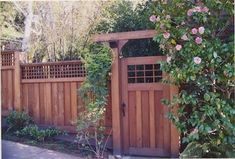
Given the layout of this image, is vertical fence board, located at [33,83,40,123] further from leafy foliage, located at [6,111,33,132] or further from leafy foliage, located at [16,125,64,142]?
leafy foliage, located at [16,125,64,142]

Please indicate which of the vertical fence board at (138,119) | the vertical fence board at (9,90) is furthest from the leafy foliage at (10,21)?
the vertical fence board at (138,119)

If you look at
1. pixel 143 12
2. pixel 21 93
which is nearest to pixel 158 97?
pixel 143 12

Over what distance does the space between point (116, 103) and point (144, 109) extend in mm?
515

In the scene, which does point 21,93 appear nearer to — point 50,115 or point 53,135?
point 50,115

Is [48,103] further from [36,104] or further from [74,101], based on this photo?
[74,101]

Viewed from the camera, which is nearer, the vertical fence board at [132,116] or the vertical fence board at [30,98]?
the vertical fence board at [132,116]

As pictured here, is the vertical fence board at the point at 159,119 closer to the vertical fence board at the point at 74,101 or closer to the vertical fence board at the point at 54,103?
the vertical fence board at the point at 74,101

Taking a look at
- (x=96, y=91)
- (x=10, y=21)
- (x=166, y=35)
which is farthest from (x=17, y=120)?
(x=10, y=21)

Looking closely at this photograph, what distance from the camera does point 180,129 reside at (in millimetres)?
5070

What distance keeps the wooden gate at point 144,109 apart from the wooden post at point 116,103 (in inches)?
4.6

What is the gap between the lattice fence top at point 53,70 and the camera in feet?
22.5

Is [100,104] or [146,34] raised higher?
[146,34]

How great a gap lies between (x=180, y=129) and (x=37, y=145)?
9.49 ft

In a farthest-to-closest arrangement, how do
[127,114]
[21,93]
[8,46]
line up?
[8,46]
[21,93]
[127,114]
